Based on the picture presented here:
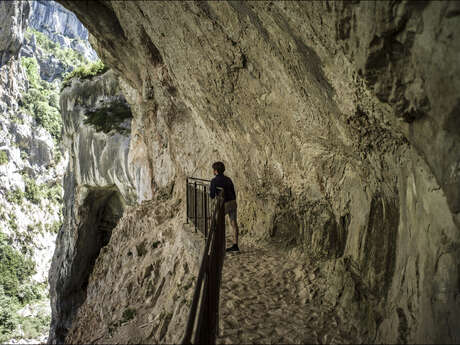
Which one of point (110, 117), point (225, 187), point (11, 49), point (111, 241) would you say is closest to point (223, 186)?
point (225, 187)

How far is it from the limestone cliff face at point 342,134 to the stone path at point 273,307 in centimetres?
30

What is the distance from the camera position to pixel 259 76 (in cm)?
526

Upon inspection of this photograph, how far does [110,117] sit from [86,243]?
313 inches

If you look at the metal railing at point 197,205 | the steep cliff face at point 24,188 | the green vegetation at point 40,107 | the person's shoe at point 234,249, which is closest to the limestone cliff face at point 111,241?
the metal railing at point 197,205

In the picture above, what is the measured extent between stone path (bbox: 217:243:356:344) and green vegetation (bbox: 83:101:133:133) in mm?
13708

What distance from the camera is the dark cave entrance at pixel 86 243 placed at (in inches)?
758

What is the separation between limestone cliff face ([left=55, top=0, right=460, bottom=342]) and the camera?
242cm

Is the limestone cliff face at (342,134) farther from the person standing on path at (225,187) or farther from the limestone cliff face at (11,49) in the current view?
the limestone cliff face at (11,49)

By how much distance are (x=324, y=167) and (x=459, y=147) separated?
96.6 inches

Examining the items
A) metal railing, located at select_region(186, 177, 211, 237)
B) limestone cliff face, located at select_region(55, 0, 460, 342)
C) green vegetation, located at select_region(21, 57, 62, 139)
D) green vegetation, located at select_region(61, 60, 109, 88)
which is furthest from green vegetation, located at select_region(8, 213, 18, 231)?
metal railing, located at select_region(186, 177, 211, 237)

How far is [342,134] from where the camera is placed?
13.3 feet

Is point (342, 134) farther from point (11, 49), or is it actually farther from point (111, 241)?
point (11, 49)

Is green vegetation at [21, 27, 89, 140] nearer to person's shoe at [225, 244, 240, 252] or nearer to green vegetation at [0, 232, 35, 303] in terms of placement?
green vegetation at [0, 232, 35, 303]

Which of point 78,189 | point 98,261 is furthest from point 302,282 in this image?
point 78,189
